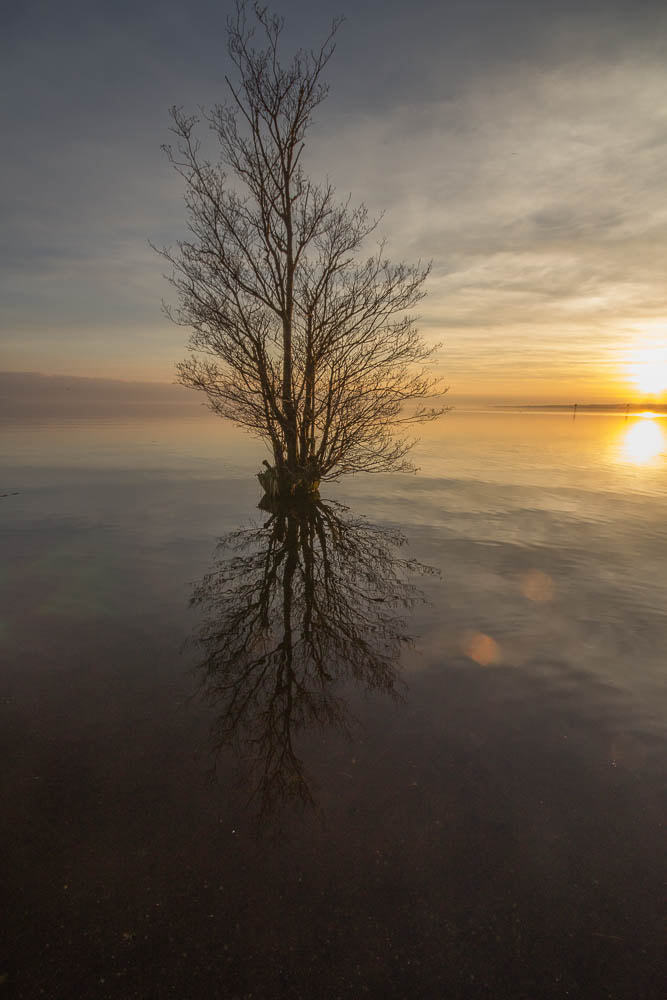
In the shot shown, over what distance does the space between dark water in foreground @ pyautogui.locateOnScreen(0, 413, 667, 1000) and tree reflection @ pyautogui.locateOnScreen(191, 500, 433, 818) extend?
5 cm

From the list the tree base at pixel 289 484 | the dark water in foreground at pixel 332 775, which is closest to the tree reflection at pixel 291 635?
the dark water in foreground at pixel 332 775

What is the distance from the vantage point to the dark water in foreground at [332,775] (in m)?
3.29

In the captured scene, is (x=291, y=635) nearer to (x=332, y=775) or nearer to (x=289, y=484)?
(x=332, y=775)

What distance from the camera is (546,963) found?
328 cm

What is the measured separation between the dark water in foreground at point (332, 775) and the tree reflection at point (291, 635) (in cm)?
5

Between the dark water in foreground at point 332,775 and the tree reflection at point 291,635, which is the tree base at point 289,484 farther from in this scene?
the dark water in foreground at point 332,775

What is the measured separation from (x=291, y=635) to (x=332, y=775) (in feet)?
10.4

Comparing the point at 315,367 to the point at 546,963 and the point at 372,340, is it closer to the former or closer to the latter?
the point at 372,340

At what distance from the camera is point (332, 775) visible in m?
4.91

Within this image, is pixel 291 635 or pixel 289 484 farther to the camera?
pixel 289 484

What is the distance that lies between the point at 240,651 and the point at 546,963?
5109mm

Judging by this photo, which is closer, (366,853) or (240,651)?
(366,853)

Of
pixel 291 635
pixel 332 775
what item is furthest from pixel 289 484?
pixel 332 775

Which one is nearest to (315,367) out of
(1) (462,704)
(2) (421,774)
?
(1) (462,704)
